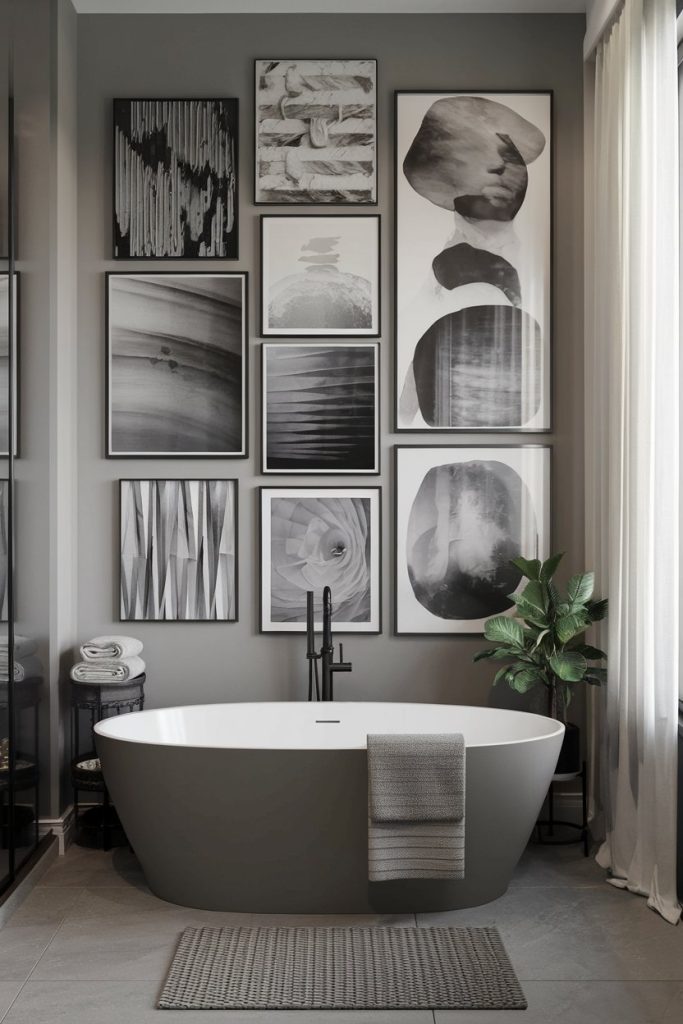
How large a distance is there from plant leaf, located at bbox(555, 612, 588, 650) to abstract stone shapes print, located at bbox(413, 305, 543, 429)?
874 mm

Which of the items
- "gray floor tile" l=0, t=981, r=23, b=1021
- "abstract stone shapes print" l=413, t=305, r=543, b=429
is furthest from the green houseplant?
"gray floor tile" l=0, t=981, r=23, b=1021

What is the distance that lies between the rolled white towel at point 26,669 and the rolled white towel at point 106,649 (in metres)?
0.22

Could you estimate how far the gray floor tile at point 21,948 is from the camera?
108 inches

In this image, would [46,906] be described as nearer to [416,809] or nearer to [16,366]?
[416,809]

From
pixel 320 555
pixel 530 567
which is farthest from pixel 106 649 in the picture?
pixel 530 567

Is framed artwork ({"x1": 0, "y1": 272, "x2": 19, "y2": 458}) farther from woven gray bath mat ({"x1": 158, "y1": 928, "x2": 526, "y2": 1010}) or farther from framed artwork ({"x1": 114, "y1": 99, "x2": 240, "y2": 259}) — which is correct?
woven gray bath mat ({"x1": 158, "y1": 928, "x2": 526, "y2": 1010})

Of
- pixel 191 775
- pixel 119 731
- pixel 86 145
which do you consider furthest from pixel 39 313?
pixel 191 775

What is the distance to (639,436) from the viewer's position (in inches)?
128

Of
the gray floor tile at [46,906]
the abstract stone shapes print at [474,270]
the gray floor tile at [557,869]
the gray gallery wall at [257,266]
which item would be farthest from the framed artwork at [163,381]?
the gray floor tile at [557,869]

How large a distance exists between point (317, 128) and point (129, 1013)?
127 inches

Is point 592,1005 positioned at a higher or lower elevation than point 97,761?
lower

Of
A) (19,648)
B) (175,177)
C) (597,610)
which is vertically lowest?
(19,648)

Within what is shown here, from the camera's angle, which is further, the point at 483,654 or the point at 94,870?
the point at 483,654

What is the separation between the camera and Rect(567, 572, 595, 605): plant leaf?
11.7ft
